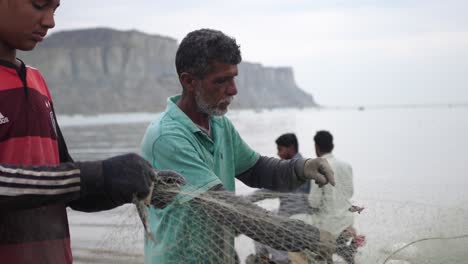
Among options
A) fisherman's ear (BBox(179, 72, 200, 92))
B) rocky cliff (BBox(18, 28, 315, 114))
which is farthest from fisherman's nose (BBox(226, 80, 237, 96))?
rocky cliff (BBox(18, 28, 315, 114))

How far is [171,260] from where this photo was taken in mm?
2064

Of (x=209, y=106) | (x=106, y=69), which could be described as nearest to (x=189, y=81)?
(x=209, y=106)

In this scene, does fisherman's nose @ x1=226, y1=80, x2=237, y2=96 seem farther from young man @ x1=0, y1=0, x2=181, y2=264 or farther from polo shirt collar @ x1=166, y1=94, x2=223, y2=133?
young man @ x1=0, y1=0, x2=181, y2=264

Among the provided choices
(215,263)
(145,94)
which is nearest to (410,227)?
(215,263)

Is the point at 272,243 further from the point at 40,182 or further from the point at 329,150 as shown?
the point at 329,150

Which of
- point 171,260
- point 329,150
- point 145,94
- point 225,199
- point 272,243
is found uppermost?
point 225,199

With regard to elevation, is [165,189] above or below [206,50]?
below

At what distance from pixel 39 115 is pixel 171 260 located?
0.80 metres

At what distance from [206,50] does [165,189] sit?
0.76 m

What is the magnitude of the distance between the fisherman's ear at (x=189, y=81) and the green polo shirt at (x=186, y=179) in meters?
0.10

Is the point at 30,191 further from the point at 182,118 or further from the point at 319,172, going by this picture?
the point at 319,172

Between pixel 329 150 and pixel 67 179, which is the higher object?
pixel 67 179

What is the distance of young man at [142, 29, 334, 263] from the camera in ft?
6.35

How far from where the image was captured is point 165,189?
5.53 ft
